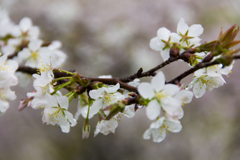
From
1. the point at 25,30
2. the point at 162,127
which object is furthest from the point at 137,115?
the point at 162,127

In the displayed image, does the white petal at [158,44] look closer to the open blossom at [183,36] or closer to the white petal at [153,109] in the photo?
the open blossom at [183,36]

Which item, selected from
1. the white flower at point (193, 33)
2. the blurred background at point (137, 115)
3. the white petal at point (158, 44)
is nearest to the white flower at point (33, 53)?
the white petal at point (158, 44)

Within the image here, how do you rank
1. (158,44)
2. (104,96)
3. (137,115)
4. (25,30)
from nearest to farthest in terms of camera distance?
1. (104,96)
2. (158,44)
3. (25,30)
4. (137,115)

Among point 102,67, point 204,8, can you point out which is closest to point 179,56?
point 102,67

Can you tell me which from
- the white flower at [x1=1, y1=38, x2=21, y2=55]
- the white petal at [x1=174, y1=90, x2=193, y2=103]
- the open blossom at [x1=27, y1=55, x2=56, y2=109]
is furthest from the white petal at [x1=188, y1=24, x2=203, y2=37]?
the white flower at [x1=1, y1=38, x2=21, y2=55]

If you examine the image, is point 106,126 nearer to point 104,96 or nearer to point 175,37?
point 104,96

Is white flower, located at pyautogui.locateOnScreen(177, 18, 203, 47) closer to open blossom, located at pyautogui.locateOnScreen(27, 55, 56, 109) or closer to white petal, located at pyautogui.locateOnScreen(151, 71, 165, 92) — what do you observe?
white petal, located at pyautogui.locateOnScreen(151, 71, 165, 92)
